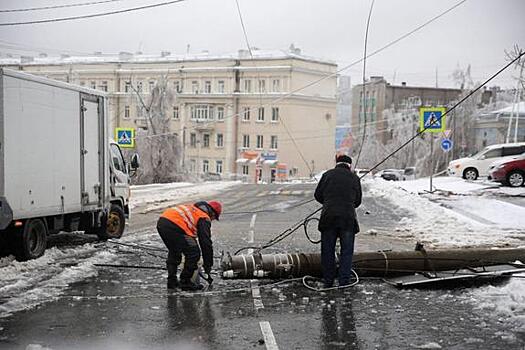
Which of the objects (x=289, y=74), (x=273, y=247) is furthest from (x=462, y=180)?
(x=289, y=74)

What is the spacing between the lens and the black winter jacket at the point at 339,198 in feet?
28.9

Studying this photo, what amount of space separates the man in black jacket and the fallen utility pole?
20.7 inches

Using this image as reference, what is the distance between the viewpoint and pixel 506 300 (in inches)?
308

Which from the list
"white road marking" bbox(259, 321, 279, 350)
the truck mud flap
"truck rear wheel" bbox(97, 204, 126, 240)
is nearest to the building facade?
"truck rear wheel" bbox(97, 204, 126, 240)

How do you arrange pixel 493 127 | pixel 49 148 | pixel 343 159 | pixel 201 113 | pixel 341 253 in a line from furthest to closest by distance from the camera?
pixel 493 127, pixel 201 113, pixel 49 148, pixel 343 159, pixel 341 253

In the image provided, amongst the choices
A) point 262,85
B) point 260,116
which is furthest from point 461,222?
point 260,116

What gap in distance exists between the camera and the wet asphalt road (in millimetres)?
6539

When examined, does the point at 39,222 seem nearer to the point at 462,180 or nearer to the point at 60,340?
the point at 60,340

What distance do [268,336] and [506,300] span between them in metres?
3.12

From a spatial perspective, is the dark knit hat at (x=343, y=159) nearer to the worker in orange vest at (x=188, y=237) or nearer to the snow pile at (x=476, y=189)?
the worker in orange vest at (x=188, y=237)

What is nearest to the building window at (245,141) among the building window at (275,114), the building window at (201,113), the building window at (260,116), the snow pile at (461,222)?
the building window at (260,116)

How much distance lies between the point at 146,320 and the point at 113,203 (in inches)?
301

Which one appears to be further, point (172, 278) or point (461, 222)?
point (461, 222)

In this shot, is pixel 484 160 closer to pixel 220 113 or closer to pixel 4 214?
pixel 4 214
